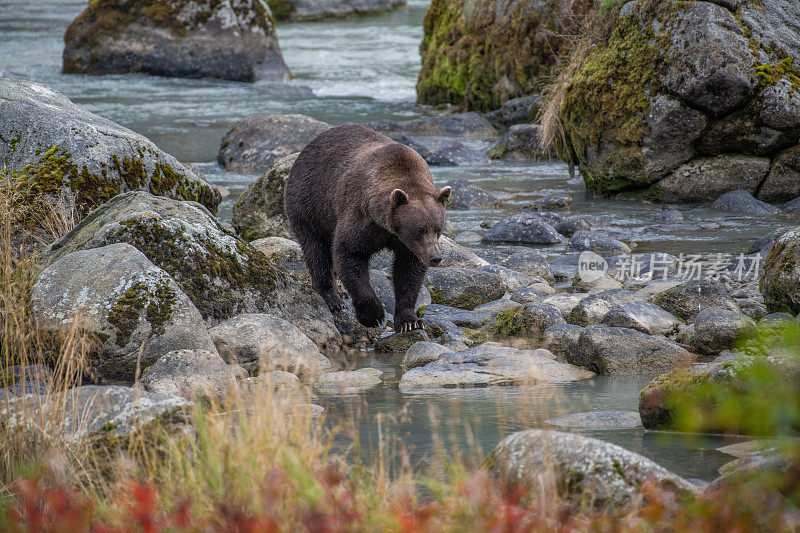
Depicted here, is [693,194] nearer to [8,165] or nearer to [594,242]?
[594,242]

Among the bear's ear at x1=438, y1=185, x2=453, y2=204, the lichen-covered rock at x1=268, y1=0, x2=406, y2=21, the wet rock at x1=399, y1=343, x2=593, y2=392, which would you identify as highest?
the lichen-covered rock at x1=268, y1=0, x2=406, y2=21

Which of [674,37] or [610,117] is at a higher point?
[674,37]

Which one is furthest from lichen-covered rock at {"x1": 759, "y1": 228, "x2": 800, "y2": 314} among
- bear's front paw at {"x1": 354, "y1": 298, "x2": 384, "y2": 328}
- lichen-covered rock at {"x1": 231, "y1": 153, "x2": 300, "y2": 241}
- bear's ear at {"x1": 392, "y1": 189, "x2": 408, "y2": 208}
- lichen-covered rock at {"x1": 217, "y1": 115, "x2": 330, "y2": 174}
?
lichen-covered rock at {"x1": 217, "y1": 115, "x2": 330, "y2": 174}

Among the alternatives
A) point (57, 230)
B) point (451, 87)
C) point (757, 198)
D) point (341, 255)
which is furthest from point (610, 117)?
point (451, 87)

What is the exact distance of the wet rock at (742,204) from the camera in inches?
464

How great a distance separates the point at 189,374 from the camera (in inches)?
233

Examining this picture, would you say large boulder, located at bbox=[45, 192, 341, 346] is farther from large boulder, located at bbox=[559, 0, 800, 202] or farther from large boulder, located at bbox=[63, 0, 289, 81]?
large boulder, located at bbox=[63, 0, 289, 81]

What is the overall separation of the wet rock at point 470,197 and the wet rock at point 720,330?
6873 millimetres

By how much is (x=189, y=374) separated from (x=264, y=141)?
422 inches

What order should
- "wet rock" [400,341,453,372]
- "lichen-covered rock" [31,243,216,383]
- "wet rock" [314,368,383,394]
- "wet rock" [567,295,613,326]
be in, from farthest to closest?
"wet rock" [567,295,613,326], "wet rock" [400,341,453,372], "wet rock" [314,368,383,394], "lichen-covered rock" [31,243,216,383]

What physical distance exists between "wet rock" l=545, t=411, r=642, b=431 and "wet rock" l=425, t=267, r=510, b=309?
351cm

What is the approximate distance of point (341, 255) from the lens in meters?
7.87

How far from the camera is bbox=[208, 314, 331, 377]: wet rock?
22.0 feet

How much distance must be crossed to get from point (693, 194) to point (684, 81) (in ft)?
5.37
